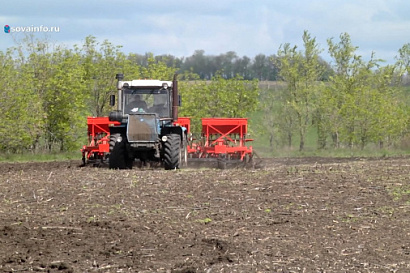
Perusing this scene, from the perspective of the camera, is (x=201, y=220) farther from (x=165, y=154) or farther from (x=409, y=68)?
(x=409, y=68)

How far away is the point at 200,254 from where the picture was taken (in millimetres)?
8297

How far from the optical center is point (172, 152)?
1845cm

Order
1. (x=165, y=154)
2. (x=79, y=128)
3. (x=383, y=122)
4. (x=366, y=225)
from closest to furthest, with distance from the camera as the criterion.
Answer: (x=366, y=225) → (x=165, y=154) → (x=79, y=128) → (x=383, y=122)

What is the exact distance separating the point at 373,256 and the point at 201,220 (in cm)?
285

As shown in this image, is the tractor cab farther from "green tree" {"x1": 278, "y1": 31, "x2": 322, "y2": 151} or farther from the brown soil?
"green tree" {"x1": 278, "y1": 31, "x2": 322, "y2": 151}

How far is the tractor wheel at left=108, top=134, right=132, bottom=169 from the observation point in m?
18.7

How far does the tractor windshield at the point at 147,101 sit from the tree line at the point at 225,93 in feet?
33.5

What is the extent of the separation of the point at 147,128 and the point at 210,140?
4.61 m

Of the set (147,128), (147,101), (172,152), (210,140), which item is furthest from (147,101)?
(210,140)

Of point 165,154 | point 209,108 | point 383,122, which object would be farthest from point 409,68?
point 165,154

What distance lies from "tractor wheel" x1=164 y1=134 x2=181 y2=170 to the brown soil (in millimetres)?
3219

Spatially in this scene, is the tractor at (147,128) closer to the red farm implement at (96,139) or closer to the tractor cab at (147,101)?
the tractor cab at (147,101)

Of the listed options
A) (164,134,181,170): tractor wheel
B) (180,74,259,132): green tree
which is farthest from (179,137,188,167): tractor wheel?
(180,74,259,132): green tree

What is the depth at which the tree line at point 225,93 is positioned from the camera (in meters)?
32.4
